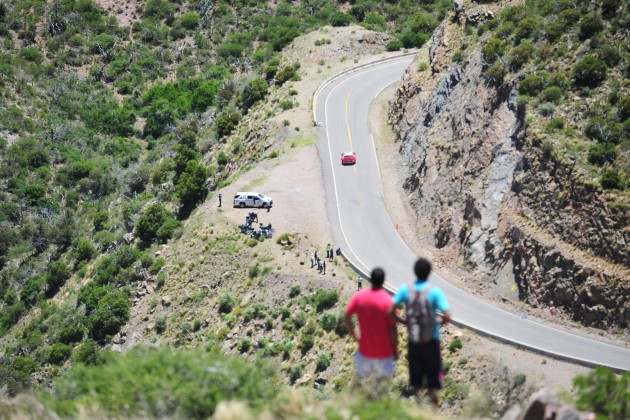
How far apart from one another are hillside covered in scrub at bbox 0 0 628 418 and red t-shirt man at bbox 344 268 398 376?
0.74m

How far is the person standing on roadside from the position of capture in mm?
14789

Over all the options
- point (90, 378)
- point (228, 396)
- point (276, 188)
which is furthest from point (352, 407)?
point (276, 188)

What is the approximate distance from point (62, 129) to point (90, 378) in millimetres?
85605

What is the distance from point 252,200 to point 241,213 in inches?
49.3

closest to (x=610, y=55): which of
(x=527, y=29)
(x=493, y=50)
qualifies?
(x=527, y=29)

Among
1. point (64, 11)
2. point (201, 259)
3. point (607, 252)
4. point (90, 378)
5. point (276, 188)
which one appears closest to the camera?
point (90, 378)

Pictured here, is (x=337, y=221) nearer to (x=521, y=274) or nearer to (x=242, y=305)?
(x=242, y=305)

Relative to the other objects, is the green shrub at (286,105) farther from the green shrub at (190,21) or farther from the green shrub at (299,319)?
the green shrub at (190,21)

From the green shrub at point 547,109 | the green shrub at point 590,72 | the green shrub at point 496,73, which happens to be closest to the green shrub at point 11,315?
the green shrub at point 496,73

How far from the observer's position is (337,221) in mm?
56250

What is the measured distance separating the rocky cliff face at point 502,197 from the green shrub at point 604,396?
21.4m

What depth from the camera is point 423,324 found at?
14.8m

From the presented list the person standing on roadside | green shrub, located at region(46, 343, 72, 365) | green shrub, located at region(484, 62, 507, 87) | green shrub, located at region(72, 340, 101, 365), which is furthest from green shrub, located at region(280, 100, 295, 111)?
the person standing on roadside

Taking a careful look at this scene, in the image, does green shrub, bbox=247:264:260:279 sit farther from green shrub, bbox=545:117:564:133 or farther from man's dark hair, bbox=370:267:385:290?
man's dark hair, bbox=370:267:385:290
